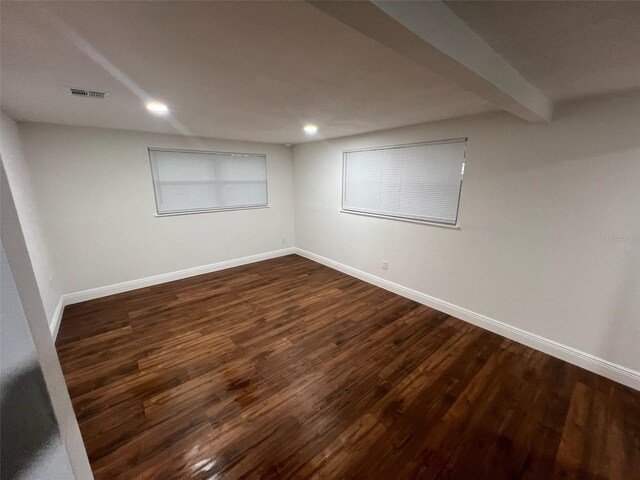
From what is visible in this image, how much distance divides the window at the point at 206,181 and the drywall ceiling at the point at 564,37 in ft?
12.9

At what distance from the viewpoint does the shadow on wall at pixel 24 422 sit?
1.53 ft

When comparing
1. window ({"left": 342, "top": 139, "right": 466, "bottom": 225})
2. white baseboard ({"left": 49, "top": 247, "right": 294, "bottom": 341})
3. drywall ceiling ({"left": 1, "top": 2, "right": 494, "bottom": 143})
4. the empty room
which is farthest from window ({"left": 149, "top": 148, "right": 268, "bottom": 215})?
window ({"left": 342, "top": 139, "right": 466, "bottom": 225})

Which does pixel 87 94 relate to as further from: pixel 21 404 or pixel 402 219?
pixel 402 219

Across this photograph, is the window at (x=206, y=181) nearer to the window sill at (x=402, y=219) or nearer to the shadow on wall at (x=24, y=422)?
the window sill at (x=402, y=219)

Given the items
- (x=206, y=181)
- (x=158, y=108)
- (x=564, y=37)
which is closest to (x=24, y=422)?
(x=564, y=37)

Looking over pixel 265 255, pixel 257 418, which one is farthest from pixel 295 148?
pixel 257 418

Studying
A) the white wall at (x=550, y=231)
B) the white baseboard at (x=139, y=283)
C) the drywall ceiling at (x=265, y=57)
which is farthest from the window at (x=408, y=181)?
the white baseboard at (x=139, y=283)

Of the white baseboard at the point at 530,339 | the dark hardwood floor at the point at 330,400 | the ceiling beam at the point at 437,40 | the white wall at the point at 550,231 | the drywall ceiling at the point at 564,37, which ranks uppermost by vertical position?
the drywall ceiling at the point at 564,37

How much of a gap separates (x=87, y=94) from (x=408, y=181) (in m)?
3.19

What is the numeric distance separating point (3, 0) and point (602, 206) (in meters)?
3.57

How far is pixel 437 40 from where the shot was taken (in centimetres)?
100

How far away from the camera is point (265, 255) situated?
5129 mm

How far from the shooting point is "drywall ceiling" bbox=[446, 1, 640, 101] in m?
0.99

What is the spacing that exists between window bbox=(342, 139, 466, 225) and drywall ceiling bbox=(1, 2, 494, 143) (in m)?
0.50
